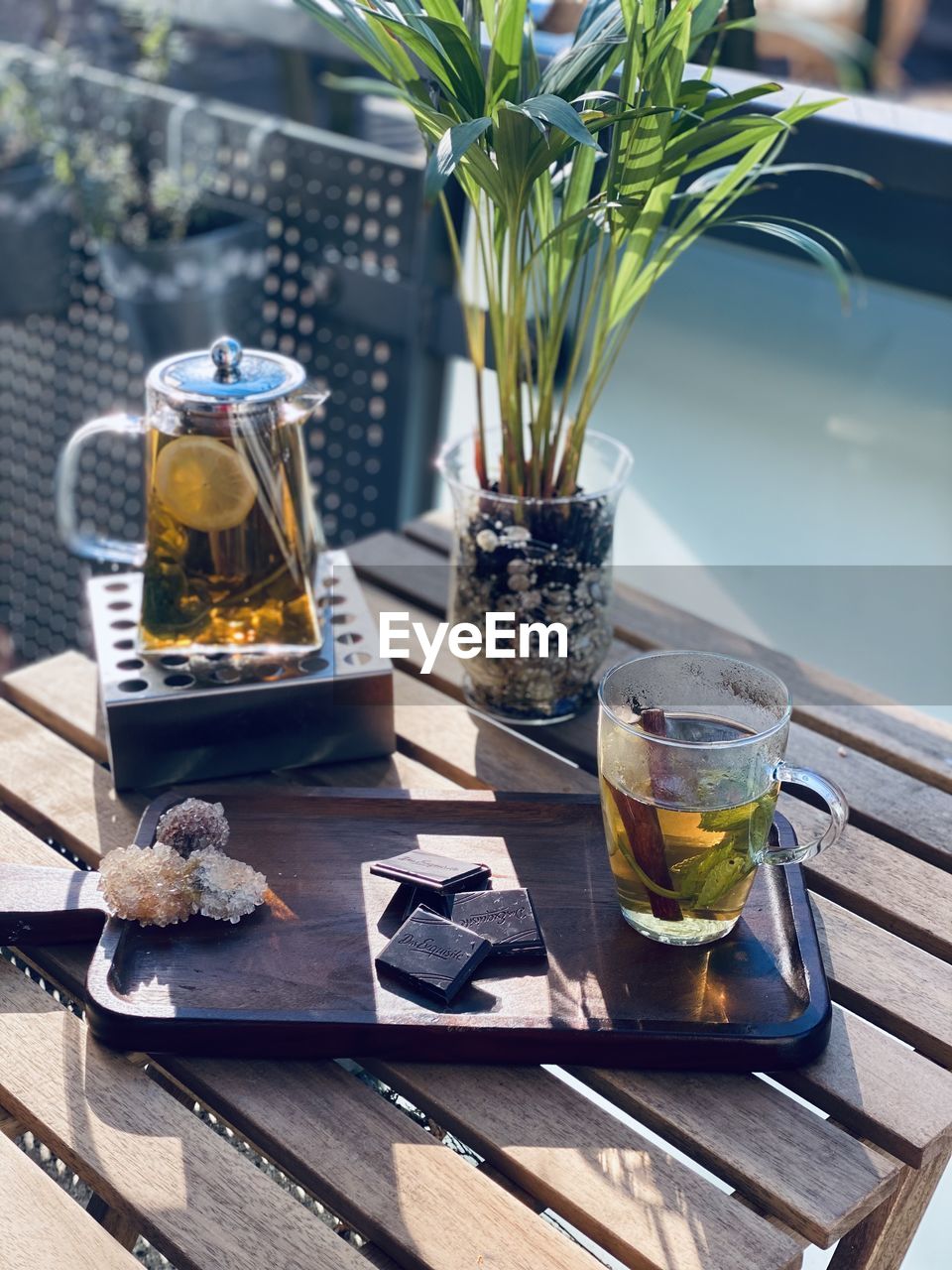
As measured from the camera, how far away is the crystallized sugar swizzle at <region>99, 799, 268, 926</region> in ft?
2.68

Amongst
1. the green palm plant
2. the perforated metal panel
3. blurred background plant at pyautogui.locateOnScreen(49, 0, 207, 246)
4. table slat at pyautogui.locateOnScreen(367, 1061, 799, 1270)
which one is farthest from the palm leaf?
blurred background plant at pyautogui.locateOnScreen(49, 0, 207, 246)

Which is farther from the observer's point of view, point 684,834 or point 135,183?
point 135,183

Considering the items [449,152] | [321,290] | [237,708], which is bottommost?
[237,708]

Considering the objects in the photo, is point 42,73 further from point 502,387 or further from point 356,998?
point 356,998

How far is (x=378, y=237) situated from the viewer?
2.00 metres

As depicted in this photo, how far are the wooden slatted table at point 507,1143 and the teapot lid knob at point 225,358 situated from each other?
34 centimetres

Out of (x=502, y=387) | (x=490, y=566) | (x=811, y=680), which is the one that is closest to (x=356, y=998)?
(x=490, y=566)

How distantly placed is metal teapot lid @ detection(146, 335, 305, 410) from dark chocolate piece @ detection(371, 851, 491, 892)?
1.12ft

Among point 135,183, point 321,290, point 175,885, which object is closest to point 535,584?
point 175,885

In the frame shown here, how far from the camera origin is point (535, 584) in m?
1.02

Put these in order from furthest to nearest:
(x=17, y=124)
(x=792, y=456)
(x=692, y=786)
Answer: (x=17, y=124)
(x=792, y=456)
(x=692, y=786)

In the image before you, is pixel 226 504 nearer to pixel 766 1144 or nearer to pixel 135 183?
pixel 766 1144

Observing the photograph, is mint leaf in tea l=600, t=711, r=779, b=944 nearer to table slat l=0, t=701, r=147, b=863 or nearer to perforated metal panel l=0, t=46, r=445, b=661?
table slat l=0, t=701, r=147, b=863

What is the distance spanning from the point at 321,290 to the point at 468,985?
5.02ft
